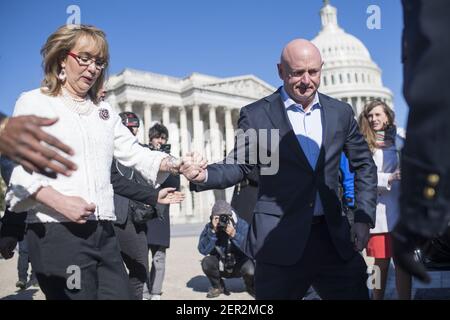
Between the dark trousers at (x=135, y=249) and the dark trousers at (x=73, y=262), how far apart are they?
2.69 metres

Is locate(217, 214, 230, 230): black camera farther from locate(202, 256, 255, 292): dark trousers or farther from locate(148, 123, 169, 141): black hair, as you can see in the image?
locate(148, 123, 169, 141): black hair

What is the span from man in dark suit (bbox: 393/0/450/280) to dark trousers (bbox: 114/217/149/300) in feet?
13.4

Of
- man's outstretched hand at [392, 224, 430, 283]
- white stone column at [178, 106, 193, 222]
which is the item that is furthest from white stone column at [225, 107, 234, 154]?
man's outstretched hand at [392, 224, 430, 283]

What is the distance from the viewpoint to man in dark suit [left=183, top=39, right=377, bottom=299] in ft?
9.59

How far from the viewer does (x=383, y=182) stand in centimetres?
509

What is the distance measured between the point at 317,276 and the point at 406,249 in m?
1.54

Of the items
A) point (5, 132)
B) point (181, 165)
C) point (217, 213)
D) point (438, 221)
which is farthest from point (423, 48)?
point (217, 213)

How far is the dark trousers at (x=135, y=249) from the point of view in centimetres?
521

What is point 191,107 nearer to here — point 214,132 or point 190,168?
point 214,132

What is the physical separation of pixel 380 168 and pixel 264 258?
2980 mm

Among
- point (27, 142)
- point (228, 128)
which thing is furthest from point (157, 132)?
point (228, 128)

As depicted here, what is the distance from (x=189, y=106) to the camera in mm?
55531

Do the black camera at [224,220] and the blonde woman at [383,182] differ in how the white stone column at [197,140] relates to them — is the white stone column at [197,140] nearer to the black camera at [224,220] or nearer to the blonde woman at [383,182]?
the black camera at [224,220]

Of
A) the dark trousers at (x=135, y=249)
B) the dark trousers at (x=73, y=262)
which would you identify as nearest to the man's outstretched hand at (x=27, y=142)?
the dark trousers at (x=73, y=262)
